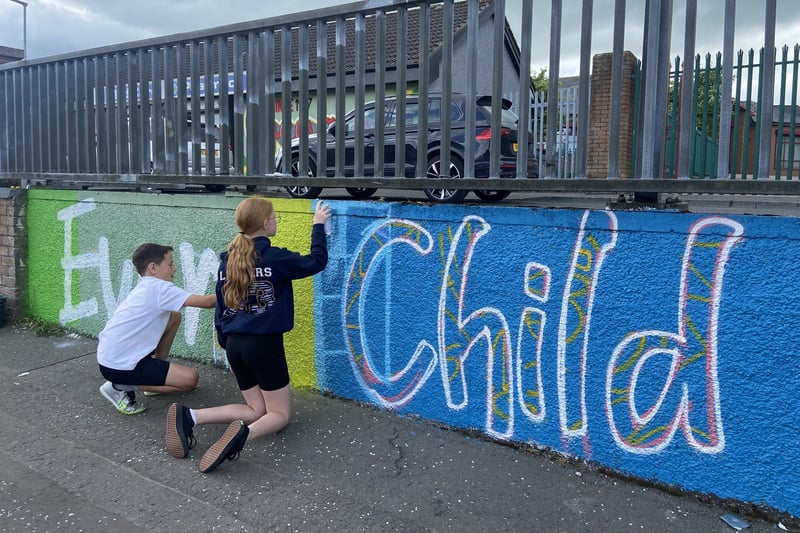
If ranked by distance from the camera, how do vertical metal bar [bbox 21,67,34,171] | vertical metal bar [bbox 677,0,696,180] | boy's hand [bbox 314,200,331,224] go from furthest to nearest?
vertical metal bar [bbox 21,67,34,171] < boy's hand [bbox 314,200,331,224] < vertical metal bar [bbox 677,0,696,180]

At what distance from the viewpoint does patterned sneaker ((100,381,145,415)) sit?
14.4 ft

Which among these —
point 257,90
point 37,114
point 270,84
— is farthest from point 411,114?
point 37,114

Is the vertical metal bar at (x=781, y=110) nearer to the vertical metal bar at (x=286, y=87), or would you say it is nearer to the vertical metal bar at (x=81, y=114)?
the vertical metal bar at (x=286, y=87)

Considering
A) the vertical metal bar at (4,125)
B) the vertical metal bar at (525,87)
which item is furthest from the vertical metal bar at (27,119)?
the vertical metal bar at (525,87)

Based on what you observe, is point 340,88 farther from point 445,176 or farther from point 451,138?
point 445,176

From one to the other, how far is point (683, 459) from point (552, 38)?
7.64 ft

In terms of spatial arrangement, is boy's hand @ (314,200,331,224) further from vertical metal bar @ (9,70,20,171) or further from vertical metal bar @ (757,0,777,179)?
vertical metal bar @ (9,70,20,171)

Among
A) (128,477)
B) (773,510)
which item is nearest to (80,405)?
(128,477)

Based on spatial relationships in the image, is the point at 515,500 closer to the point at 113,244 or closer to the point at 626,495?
the point at 626,495

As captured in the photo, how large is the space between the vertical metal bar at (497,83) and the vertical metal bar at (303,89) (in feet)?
4.22

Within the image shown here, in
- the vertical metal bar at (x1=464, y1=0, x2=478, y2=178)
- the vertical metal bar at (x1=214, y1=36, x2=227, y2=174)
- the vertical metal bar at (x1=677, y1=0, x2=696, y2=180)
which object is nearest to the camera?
the vertical metal bar at (x1=677, y1=0, x2=696, y2=180)

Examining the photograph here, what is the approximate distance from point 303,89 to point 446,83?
3.85 feet

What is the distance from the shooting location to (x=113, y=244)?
5852 millimetres

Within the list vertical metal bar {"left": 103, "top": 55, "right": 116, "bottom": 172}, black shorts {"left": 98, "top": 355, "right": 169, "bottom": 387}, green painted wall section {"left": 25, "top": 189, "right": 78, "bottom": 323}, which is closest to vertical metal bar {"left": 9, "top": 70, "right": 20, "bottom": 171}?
green painted wall section {"left": 25, "top": 189, "right": 78, "bottom": 323}
